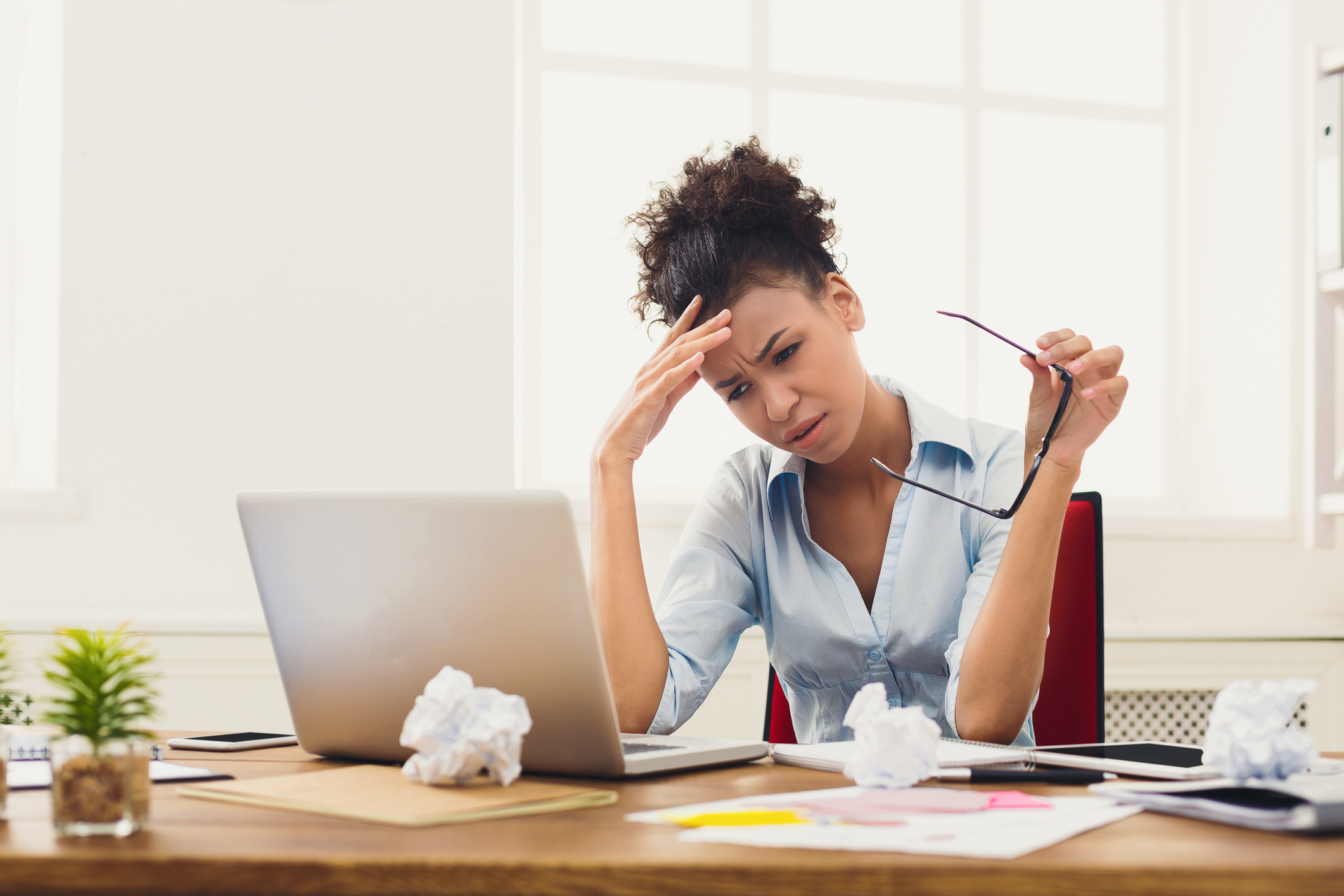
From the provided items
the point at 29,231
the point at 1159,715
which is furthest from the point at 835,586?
the point at 29,231

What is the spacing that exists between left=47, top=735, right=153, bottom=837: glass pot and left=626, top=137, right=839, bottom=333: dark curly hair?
89cm

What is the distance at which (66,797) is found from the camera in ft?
1.88

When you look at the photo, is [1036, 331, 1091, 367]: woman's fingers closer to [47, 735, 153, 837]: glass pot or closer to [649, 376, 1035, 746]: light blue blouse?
[649, 376, 1035, 746]: light blue blouse

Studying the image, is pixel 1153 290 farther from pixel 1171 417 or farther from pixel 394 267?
pixel 394 267

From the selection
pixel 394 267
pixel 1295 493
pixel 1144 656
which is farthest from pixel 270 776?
pixel 1295 493

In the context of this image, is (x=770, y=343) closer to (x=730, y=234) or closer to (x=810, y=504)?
(x=730, y=234)

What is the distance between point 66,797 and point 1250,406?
102 inches

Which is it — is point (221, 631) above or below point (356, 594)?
below

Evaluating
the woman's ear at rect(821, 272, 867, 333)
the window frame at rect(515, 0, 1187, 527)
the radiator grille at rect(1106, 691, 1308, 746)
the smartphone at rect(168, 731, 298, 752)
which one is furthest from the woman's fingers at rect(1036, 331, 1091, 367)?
the radiator grille at rect(1106, 691, 1308, 746)

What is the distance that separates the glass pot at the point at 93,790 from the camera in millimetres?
574

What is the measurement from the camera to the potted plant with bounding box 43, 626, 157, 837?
1.89 ft

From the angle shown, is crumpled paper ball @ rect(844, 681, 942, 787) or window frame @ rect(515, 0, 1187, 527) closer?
crumpled paper ball @ rect(844, 681, 942, 787)

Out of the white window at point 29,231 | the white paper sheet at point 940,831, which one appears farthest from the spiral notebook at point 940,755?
the white window at point 29,231

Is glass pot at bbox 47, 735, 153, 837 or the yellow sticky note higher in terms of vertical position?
glass pot at bbox 47, 735, 153, 837
